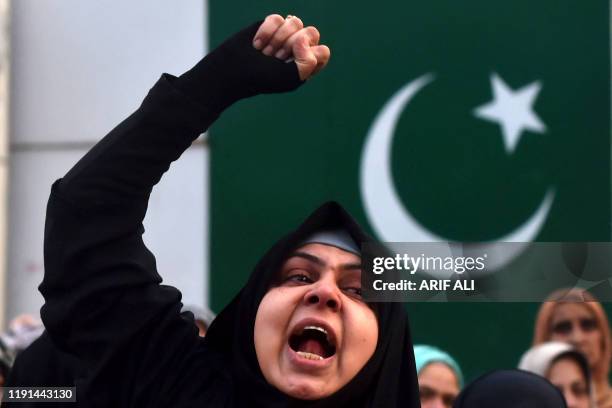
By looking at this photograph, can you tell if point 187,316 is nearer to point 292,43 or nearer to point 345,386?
point 345,386

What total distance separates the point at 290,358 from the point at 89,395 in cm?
38

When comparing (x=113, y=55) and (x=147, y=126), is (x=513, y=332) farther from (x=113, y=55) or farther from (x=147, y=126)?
(x=147, y=126)

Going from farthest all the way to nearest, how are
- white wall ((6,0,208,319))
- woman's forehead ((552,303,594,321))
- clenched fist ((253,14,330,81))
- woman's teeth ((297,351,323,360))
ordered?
white wall ((6,0,208,319)) → woman's forehead ((552,303,594,321)) → woman's teeth ((297,351,323,360)) → clenched fist ((253,14,330,81))

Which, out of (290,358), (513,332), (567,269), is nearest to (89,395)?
(290,358)

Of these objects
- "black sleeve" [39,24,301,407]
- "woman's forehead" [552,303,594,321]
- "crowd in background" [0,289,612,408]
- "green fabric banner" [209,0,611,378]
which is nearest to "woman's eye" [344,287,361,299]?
"black sleeve" [39,24,301,407]

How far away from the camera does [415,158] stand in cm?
628

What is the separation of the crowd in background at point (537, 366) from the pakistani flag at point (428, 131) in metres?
1.72

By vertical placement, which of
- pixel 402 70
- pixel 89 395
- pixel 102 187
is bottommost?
pixel 89 395

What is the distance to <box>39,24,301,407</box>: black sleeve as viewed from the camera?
6.63 ft

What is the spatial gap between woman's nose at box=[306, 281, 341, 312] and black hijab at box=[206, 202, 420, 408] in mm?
99

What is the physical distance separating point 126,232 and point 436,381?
2.08 meters

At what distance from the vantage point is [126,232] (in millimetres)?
2068

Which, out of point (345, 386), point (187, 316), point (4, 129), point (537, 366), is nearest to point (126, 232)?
point (187, 316)

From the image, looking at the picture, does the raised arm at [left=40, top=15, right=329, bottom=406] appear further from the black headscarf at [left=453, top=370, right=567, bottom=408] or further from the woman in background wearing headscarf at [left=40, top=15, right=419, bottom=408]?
the black headscarf at [left=453, top=370, right=567, bottom=408]
